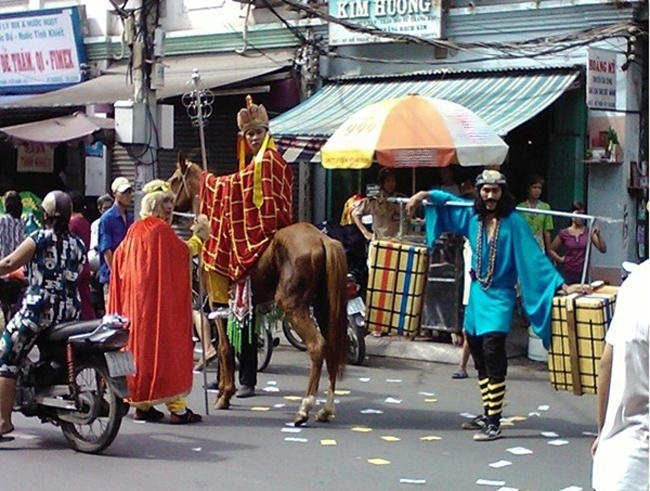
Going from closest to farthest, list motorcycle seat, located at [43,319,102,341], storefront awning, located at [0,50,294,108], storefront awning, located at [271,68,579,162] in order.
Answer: motorcycle seat, located at [43,319,102,341], storefront awning, located at [271,68,579,162], storefront awning, located at [0,50,294,108]

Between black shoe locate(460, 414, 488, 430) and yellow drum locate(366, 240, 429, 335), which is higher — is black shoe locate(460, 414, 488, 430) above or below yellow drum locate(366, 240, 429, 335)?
below

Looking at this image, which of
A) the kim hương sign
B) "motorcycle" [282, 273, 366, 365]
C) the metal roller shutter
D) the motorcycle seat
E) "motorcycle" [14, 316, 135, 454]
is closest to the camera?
"motorcycle" [14, 316, 135, 454]

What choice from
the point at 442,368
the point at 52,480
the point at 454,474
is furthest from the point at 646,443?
the point at 442,368

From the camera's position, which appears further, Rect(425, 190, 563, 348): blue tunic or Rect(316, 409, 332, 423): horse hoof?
Rect(316, 409, 332, 423): horse hoof

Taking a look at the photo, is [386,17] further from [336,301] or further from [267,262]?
[336,301]

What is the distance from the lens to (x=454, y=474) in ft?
24.7

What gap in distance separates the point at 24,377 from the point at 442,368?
5.14 m

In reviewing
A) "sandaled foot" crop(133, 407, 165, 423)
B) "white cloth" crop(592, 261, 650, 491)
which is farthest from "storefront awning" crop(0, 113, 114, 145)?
"white cloth" crop(592, 261, 650, 491)

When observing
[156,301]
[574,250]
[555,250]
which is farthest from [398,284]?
[555,250]

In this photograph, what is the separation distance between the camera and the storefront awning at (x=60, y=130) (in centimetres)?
1544

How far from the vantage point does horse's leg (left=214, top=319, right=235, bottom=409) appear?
9.62 metres

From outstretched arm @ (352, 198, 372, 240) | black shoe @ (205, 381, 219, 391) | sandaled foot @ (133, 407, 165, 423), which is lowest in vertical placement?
black shoe @ (205, 381, 219, 391)

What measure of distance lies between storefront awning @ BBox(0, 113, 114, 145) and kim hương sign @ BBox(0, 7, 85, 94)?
3090 mm

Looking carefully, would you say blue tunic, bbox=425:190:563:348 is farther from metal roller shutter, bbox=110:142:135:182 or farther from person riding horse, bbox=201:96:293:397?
metal roller shutter, bbox=110:142:135:182
